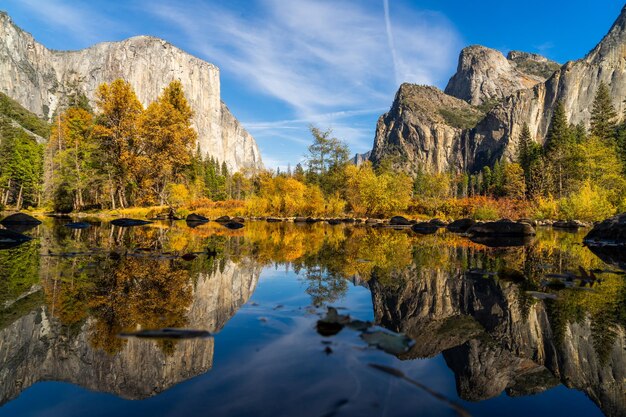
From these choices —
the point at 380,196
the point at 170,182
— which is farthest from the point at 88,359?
the point at 170,182

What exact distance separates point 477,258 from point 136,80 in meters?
161

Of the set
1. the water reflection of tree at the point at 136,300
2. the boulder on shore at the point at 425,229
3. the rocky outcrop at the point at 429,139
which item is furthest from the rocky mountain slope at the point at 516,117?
the water reflection of tree at the point at 136,300

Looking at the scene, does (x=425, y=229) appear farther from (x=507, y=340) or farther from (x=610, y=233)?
(x=507, y=340)

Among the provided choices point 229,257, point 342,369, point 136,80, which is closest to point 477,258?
point 229,257

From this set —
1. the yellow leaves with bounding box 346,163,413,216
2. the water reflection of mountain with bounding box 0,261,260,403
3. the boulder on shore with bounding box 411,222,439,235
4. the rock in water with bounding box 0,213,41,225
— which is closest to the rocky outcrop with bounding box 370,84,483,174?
the yellow leaves with bounding box 346,163,413,216

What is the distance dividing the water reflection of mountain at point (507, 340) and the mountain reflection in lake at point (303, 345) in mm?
18

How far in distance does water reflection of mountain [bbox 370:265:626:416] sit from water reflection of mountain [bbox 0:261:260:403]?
2028 mm

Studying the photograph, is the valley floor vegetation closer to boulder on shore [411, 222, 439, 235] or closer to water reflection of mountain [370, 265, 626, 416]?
boulder on shore [411, 222, 439, 235]

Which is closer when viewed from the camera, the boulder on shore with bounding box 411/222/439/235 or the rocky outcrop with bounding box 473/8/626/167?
the boulder on shore with bounding box 411/222/439/235

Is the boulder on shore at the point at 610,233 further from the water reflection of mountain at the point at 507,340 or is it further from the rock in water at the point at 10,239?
the rock in water at the point at 10,239

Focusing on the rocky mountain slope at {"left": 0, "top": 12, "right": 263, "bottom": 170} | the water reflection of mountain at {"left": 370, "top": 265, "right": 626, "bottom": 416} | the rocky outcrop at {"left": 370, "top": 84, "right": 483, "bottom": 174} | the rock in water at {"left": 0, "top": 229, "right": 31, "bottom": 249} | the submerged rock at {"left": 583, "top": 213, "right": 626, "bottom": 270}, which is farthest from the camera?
the rocky outcrop at {"left": 370, "top": 84, "right": 483, "bottom": 174}

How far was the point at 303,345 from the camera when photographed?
3.25 m

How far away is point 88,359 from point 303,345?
1882 mm

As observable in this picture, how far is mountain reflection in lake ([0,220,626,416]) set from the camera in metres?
2.33
